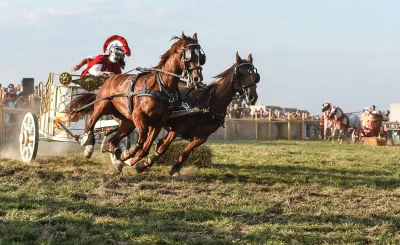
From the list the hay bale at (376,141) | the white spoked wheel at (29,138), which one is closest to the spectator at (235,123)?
the hay bale at (376,141)

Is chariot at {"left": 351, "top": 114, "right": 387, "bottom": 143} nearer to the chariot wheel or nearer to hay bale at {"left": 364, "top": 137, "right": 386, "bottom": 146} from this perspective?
the chariot wheel

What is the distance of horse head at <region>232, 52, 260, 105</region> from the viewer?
8.95 m

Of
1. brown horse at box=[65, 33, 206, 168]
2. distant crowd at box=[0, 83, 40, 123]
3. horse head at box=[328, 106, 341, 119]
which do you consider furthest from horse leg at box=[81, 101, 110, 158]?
horse head at box=[328, 106, 341, 119]

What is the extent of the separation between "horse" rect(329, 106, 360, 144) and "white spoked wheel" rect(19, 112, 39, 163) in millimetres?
19093

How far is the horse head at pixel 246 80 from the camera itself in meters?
8.95

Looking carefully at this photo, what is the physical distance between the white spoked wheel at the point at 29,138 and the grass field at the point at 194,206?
262 mm

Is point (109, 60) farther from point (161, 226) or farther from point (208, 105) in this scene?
point (161, 226)

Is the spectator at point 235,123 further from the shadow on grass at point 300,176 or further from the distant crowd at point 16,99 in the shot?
the shadow on grass at point 300,176

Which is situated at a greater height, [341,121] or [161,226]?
[341,121]

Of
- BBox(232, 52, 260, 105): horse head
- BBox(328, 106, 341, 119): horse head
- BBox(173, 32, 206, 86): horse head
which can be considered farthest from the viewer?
BBox(328, 106, 341, 119): horse head

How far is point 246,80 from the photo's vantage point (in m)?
9.06

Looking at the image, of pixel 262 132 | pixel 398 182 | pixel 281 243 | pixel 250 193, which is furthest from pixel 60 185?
pixel 262 132

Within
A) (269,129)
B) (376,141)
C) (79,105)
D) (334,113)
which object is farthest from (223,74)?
(269,129)

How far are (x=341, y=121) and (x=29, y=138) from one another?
19566mm
